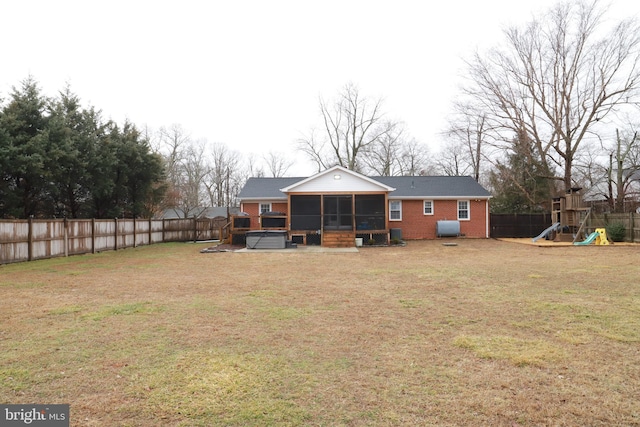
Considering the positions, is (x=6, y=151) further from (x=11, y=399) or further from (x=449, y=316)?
(x=449, y=316)

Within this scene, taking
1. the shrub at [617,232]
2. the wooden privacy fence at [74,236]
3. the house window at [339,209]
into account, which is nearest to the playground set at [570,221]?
the shrub at [617,232]

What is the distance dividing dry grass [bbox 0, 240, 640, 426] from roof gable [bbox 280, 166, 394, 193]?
1284cm

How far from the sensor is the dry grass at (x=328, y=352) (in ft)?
10.5

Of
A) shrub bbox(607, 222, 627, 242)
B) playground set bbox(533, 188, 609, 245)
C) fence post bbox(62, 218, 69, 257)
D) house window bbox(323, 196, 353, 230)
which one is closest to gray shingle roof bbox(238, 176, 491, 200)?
house window bbox(323, 196, 353, 230)

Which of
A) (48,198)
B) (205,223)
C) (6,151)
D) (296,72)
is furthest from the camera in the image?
(205,223)

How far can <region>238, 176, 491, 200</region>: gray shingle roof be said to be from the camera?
82.8 ft

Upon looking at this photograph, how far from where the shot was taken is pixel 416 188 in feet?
85.7

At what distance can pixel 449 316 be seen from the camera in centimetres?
618

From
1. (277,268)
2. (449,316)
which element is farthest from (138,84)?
(449,316)

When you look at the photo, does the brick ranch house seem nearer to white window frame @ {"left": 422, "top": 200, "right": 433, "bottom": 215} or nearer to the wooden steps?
white window frame @ {"left": 422, "top": 200, "right": 433, "bottom": 215}

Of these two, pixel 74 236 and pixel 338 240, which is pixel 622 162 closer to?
pixel 338 240

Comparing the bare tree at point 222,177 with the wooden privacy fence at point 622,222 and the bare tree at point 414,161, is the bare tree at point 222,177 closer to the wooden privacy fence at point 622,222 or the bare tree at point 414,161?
the bare tree at point 414,161

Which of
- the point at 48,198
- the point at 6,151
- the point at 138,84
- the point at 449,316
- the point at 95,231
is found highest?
the point at 138,84

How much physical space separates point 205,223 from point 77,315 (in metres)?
21.7
